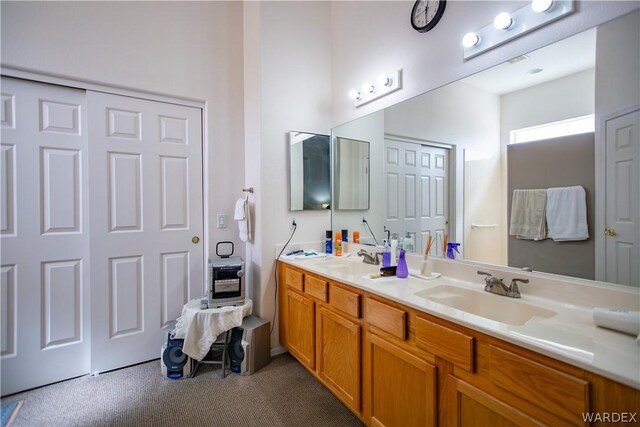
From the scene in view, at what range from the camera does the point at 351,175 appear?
2.58 metres

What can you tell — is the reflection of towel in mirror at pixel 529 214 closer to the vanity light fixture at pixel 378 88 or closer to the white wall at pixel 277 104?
the vanity light fixture at pixel 378 88

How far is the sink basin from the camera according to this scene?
4.07 ft

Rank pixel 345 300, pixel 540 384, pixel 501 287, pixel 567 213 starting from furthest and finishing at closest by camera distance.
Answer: pixel 345 300, pixel 501 287, pixel 567 213, pixel 540 384

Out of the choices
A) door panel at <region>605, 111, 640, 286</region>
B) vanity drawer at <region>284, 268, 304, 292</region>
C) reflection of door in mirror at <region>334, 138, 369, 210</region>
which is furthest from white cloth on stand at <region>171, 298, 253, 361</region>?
door panel at <region>605, 111, 640, 286</region>

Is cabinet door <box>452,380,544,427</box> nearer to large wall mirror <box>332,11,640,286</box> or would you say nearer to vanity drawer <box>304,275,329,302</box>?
large wall mirror <box>332,11,640,286</box>

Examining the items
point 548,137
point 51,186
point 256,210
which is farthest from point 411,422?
point 51,186

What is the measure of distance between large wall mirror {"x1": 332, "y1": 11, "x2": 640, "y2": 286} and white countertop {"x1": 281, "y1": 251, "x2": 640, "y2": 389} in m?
0.07

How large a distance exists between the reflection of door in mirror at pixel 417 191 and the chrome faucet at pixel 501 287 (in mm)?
369

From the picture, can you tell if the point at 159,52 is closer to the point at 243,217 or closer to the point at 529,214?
the point at 243,217

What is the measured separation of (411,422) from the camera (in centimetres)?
127

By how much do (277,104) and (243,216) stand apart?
3.39 ft

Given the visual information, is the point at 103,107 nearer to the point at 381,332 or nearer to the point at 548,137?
the point at 381,332

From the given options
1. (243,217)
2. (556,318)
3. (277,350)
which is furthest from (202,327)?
(556,318)

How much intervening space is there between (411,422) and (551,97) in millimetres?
1618
